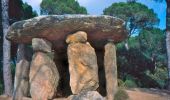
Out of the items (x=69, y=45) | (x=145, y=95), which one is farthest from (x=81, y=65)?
(x=145, y=95)

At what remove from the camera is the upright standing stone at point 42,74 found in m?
10.2

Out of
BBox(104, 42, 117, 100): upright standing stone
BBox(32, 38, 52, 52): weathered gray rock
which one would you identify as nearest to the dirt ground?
BBox(104, 42, 117, 100): upright standing stone

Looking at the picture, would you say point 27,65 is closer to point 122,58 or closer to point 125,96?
point 125,96

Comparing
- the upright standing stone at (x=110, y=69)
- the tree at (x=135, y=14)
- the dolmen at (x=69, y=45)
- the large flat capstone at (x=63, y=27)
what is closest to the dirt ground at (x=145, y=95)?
the upright standing stone at (x=110, y=69)

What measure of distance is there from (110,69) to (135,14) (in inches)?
734

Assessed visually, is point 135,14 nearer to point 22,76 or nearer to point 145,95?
point 145,95

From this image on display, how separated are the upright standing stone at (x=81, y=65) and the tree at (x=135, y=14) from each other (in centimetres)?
1889

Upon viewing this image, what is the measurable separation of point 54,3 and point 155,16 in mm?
7112

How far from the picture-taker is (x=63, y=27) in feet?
33.0

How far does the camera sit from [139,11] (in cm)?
2922

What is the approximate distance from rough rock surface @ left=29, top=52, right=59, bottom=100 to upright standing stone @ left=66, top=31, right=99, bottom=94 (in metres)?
0.44

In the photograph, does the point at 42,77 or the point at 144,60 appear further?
the point at 144,60

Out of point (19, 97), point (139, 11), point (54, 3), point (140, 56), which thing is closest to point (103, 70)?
point (19, 97)

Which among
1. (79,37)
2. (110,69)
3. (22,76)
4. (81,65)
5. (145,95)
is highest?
(79,37)
